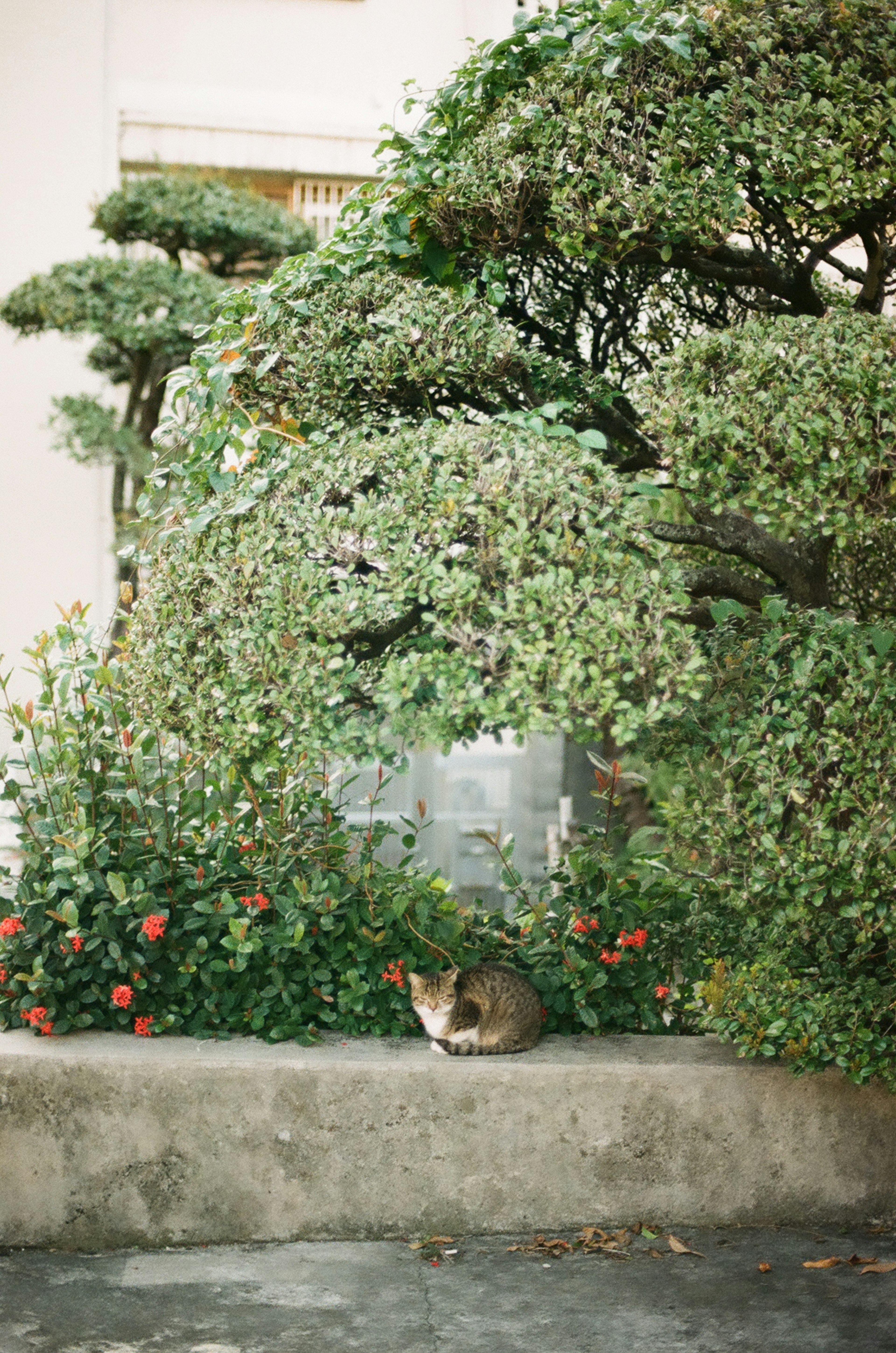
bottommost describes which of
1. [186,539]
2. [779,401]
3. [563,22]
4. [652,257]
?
[186,539]

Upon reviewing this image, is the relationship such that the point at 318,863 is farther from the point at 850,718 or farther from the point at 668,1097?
the point at 850,718

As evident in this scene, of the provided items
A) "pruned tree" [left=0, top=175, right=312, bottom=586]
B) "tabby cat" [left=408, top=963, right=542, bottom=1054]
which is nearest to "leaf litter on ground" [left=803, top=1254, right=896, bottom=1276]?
"tabby cat" [left=408, top=963, right=542, bottom=1054]

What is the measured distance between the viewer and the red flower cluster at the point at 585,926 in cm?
337

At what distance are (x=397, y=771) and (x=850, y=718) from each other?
116 cm

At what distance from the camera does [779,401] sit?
2637 millimetres

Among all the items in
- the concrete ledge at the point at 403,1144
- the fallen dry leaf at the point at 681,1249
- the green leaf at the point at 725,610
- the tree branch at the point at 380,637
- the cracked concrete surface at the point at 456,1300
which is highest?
the green leaf at the point at 725,610

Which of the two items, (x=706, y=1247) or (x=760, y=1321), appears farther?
(x=706, y=1247)

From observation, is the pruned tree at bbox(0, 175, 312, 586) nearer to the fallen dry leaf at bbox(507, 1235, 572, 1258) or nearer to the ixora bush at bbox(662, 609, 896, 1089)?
the ixora bush at bbox(662, 609, 896, 1089)

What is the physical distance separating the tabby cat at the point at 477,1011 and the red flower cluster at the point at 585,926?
244 mm

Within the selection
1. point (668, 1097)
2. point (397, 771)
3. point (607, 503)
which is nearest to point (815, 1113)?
point (668, 1097)

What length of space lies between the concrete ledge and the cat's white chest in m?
0.07

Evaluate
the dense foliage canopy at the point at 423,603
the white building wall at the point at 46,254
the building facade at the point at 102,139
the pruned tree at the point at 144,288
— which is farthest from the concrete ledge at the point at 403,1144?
the white building wall at the point at 46,254

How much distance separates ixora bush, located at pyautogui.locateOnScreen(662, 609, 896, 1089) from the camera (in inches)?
108

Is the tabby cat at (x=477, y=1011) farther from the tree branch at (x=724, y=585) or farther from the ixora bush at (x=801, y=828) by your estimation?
the tree branch at (x=724, y=585)
